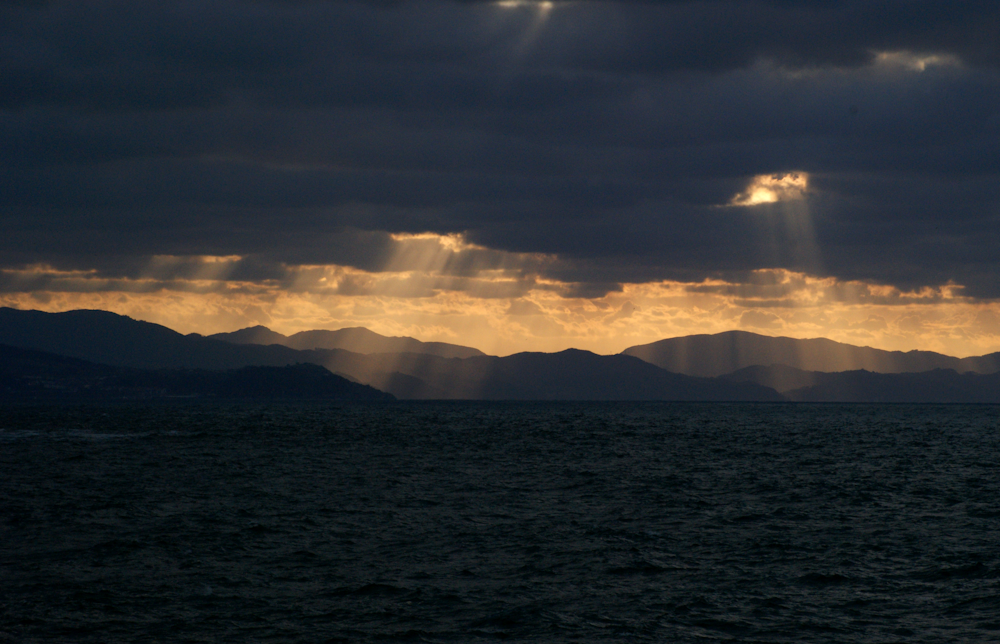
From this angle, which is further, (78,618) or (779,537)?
(779,537)

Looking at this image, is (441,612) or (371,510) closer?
(441,612)

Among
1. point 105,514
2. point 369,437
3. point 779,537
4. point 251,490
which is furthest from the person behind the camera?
point 369,437

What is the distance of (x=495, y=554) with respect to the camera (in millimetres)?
42125

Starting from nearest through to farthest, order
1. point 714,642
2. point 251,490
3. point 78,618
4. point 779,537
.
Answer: point 714,642 < point 78,618 < point 779,537 < point 251,490

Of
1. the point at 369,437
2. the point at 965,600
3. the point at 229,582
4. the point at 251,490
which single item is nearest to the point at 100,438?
the point at 369,437

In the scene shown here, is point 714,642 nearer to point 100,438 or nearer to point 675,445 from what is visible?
point 675,445

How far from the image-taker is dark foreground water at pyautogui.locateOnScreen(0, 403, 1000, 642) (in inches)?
1197

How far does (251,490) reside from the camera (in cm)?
6762

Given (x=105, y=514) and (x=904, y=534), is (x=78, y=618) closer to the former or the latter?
(x=105, y=514)

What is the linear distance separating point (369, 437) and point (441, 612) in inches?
4638

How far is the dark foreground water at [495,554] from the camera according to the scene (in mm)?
30406

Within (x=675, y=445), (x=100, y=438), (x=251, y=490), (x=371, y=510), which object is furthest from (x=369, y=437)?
(x=371, y=510)

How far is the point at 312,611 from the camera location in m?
31.8

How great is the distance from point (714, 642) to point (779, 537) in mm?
20226
